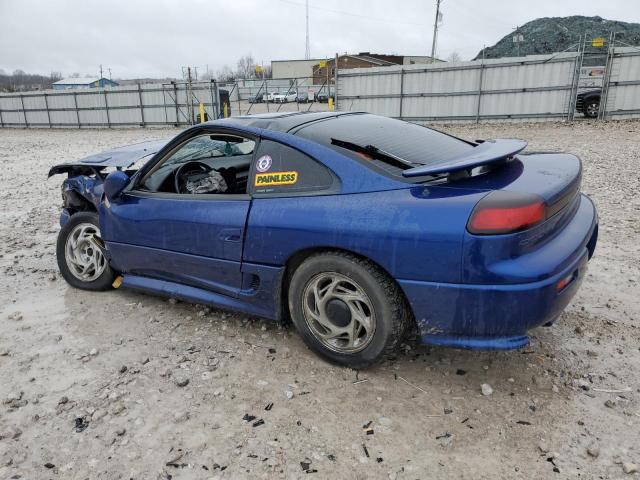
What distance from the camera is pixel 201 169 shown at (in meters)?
3.74

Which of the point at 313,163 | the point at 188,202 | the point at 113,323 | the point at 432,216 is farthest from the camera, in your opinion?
the point at 113,323

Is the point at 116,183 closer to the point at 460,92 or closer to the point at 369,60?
the point at 460,92

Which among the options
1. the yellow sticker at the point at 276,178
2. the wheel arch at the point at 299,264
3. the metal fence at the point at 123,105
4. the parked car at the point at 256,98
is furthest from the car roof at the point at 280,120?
the parked car at the point at 256,98

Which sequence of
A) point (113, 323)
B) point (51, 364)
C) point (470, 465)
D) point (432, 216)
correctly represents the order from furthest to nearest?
1. point (113, 323)
2. point (51, 364)
3. point (432, 216)
4. point (470, 465)

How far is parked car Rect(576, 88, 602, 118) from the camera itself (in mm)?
17172

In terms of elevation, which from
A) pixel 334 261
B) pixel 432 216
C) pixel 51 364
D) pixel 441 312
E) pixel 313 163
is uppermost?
pixel 313 163

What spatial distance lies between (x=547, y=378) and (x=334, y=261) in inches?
Answer: 52.7

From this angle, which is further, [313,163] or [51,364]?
[51,364]

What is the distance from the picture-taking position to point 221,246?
123 inches

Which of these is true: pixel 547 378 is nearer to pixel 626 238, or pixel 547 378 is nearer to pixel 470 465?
pixel 470 465

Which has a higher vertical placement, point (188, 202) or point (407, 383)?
point (188, 202)

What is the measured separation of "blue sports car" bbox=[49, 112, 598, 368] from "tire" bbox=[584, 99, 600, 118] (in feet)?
54.6

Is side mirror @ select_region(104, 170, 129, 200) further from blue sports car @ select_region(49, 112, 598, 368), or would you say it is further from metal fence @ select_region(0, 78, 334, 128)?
metal fence @ select_region(0, 78, 334, 128)

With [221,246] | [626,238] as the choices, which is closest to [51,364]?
[221,246]
